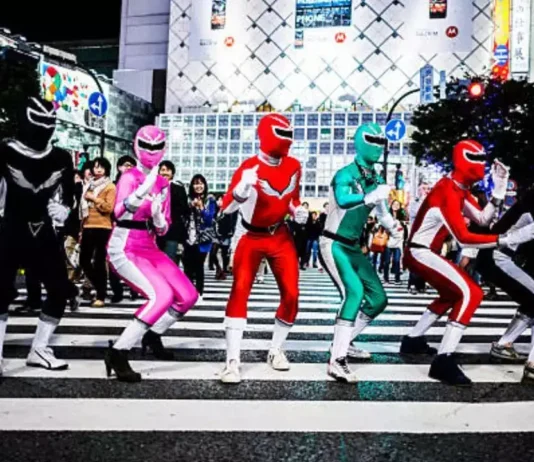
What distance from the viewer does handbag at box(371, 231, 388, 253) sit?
15205 millimetres

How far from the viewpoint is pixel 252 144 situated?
5612 cm

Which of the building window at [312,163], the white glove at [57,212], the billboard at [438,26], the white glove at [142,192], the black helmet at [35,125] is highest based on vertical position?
the billboard at [438,26]

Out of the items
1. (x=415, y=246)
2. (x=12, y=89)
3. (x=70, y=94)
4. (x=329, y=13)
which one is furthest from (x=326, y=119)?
(x=415, y=246)

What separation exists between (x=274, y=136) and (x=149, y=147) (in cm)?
87

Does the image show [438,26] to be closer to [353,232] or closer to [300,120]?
[300,120]

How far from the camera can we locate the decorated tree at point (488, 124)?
24.1 m

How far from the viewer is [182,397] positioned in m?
3.97

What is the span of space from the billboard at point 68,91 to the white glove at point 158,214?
33.0 meters

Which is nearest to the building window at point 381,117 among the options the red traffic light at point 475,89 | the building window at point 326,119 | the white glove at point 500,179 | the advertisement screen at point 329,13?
the building window at point 326,119

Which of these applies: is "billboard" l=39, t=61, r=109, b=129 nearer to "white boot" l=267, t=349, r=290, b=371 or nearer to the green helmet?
the green helmet

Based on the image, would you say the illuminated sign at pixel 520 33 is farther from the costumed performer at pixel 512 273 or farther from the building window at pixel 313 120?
the costumed performer at pixel 512 273

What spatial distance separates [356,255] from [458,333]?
0.90 m

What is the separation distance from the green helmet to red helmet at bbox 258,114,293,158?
563 mm

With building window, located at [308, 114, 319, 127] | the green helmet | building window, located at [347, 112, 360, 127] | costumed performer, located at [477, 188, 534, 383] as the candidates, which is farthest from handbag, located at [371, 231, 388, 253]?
building window, located at [308, 114, 319, 127]
